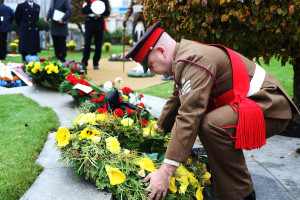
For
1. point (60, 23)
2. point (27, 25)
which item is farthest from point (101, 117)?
point (27, 25)

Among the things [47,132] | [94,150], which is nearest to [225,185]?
[94,150]

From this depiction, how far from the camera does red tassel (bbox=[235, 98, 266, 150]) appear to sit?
6.27 ft

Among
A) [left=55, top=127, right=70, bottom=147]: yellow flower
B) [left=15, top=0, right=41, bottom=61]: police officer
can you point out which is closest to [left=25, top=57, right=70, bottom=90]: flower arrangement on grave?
[left=55, top=127, right=70, bottom=147]: yellow flower

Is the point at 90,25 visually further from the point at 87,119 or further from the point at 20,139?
the point at 87,119

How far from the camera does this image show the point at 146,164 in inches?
80.4

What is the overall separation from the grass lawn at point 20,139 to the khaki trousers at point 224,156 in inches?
45.1

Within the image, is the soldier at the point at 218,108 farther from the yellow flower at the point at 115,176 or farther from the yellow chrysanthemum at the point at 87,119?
the yellow chrysanthemum at the point at 87,119

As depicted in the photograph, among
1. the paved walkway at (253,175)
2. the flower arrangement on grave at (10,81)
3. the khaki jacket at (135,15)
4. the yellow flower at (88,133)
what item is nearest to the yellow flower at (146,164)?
the paved walkway at (253,175)

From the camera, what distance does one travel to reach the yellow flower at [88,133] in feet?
7.30

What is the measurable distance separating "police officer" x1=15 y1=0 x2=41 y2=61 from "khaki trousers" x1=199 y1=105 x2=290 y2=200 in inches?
323

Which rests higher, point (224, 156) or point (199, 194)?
point (224, 156)

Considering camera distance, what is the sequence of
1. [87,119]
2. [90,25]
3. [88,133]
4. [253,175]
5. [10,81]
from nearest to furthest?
[88,133]
[87,119]
[253,175]
[10,81]
[90,25]

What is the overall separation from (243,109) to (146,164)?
2.25 ft

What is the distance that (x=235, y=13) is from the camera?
2.83 meters
